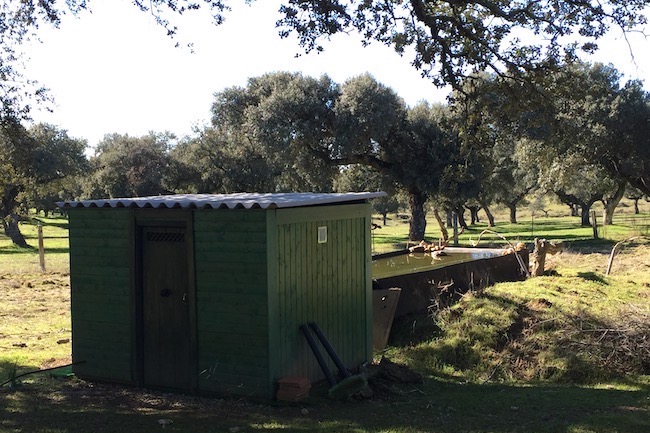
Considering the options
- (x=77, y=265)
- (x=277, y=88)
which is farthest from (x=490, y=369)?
(x=277, y=88)

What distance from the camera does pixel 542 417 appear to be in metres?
6.28

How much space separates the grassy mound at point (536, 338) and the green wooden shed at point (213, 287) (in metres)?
1.84

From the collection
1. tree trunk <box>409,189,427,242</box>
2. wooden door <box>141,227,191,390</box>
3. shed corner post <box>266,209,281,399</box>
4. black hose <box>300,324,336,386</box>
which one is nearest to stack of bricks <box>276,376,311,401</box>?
shed corner post <box>266,209,281,399</box>

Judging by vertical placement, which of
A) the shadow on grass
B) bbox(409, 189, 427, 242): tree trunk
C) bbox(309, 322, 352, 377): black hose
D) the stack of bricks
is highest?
bbox(409, 189, 427, 242): tree trunk

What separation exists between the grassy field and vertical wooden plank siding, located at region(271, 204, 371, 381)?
68 centimetres

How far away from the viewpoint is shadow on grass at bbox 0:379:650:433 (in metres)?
5.92

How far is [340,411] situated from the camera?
669 centimetres

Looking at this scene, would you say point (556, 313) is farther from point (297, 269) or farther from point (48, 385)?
point (48, 385)

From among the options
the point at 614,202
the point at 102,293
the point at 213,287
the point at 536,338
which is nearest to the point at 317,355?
the point at 213,287

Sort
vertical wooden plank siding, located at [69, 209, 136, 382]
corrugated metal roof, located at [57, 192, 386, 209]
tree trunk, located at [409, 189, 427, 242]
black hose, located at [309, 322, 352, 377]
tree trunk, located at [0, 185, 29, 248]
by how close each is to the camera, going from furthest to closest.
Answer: tree trunk, located at [0, 185, 29, 248], tree trunk, located at [409, 189, 427, 242], vertical wooden plank siding, located at [69, 209, 136, 382], black hose, located at [309, 322, 352, 377], corrugated metal roof, located at [57, 192, 386, 209]

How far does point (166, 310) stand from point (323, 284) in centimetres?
193

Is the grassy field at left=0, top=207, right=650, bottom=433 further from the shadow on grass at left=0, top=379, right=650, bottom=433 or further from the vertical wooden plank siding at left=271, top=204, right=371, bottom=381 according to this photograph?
the vertical wooden plank siding at left=271, top=204, right=371, bottom=381

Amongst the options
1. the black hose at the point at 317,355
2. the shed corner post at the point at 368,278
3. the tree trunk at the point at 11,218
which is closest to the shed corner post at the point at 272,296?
the black hose at the point at 317,355

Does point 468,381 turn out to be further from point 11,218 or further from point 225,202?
point 11,218
